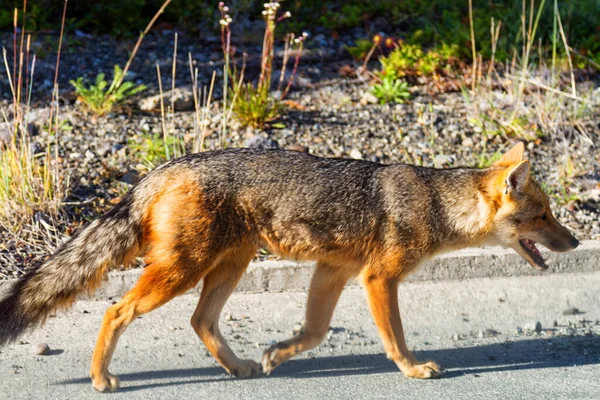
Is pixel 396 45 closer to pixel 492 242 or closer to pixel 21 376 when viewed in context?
pixel 492 242

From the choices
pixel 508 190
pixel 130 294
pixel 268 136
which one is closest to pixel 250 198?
pixel 130 294

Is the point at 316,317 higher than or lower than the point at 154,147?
higher

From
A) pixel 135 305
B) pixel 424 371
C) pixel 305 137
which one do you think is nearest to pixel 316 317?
pixel 424 371

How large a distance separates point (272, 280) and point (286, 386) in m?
1.59

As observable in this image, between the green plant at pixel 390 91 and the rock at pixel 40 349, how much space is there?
15.9 feet

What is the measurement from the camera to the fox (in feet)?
16.5

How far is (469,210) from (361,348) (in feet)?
3.83

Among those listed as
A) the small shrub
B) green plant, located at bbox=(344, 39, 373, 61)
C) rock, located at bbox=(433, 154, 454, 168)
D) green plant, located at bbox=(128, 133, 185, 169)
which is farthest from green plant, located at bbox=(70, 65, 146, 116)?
rock, located at bbox=(433, 154, 454, 168)

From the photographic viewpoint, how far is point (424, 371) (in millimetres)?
5293

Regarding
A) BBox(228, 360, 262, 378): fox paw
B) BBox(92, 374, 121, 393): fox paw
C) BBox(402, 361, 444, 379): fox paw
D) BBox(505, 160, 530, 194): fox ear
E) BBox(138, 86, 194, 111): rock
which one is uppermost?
BBox(505, 160, 530, 194): fox ear

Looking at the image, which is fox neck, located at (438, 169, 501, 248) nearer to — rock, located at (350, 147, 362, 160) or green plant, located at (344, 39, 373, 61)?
rock, located at (350, 147, 362, 160)

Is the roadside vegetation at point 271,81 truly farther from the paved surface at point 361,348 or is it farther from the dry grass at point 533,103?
the paved surface at point 361,348

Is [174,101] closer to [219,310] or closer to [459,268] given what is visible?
[459,268]

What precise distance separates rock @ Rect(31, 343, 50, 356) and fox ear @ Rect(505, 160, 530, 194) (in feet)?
10.2
